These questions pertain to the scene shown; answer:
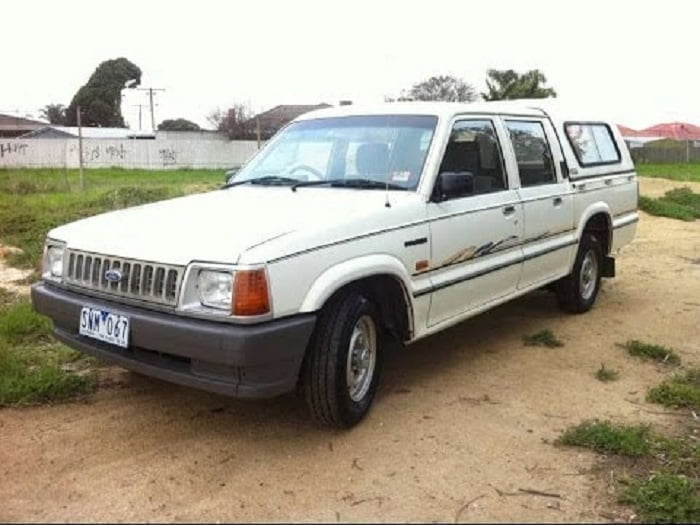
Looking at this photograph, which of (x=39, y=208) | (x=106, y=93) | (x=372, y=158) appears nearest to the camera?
(x=372, y=158)

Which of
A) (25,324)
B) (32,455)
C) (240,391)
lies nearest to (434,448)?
(240,391)

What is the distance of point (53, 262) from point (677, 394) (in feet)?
12.3

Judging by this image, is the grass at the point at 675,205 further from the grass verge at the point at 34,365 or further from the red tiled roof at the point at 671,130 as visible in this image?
the red tiled roof at the point at 671,130

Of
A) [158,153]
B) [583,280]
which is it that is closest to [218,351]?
[583,280]

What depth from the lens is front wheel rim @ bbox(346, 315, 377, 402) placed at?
3868 mm

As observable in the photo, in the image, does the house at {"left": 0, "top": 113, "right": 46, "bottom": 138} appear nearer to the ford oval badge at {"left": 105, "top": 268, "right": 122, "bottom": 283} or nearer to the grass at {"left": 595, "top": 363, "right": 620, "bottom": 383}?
the ford oval badge at {"left": 105, "top": 268, "right": 122, "bottom": 283}

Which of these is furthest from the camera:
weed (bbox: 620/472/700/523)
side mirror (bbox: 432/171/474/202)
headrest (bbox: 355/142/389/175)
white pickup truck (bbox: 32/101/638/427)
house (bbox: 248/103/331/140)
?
house (bbox: 248/103/331/140)

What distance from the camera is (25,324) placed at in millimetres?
5531

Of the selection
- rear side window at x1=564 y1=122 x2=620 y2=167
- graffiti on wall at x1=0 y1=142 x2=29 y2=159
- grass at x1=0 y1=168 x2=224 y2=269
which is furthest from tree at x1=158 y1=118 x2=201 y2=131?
rear side window at x1=564 y1=122 x2=620 y2=167

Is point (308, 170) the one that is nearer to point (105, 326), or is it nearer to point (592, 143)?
point (105, 326)

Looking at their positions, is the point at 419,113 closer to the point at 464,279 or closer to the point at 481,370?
the point at 464,279

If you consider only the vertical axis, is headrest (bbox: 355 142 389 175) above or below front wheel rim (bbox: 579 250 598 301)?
above

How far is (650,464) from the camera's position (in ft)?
11.6

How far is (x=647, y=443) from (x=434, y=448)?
1.10m
